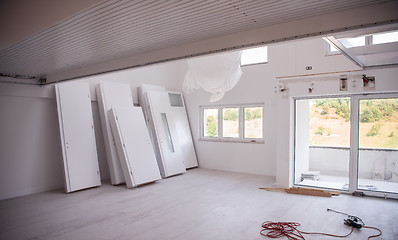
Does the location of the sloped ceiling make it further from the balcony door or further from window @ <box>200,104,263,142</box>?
window @ <box>200,104,263,142</box>

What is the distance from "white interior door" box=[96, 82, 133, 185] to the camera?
20.5ft

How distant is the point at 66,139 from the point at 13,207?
1.55 m

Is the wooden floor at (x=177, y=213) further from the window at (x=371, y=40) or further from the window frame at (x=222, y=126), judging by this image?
the window at (x=371, y=40)

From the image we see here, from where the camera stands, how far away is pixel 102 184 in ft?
20.8

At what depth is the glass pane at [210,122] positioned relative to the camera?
841 centimetres

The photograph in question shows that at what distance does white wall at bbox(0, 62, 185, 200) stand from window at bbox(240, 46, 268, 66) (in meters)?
4.96

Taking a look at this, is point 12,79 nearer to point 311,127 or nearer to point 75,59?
point 75,59

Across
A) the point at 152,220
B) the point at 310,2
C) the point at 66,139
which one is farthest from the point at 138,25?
the point at 66,139

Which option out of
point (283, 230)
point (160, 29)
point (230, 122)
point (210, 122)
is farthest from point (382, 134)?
point (160, 29)

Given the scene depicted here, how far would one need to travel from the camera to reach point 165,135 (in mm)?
7555

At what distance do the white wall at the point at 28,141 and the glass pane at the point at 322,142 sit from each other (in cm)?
541

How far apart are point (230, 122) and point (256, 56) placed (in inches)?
79.4

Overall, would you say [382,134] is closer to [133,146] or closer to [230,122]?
[230,122]

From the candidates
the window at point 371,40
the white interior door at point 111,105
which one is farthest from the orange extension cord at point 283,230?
the white interior door at point 111,105
